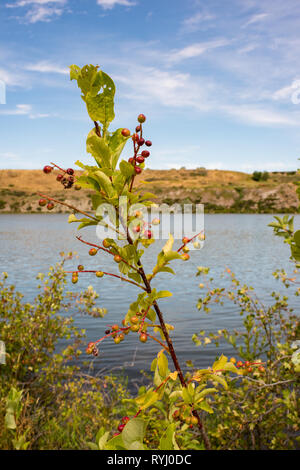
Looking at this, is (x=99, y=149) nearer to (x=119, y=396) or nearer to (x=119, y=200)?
(x=119, y=200)

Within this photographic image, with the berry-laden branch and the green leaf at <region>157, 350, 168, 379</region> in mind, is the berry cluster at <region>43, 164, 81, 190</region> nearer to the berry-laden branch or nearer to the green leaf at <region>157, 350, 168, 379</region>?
the berry-laden branch

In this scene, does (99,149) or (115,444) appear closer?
(115,444)

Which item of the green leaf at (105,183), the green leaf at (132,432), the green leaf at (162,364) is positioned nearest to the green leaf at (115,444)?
the green leaf at (132,432)

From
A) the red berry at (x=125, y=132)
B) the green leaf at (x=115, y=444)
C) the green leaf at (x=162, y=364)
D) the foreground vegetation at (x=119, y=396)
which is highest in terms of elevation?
the red berry at (x=125, y=132)

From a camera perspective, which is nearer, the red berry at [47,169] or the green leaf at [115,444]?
the green leaf at [115,444]

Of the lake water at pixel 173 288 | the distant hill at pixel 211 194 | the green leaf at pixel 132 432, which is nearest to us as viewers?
the green leaf at pixel 132 432

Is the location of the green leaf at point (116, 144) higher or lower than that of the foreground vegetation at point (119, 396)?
higher

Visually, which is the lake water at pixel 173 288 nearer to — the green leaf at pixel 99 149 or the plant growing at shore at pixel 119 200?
the plant growing at shore at pixel 119 200

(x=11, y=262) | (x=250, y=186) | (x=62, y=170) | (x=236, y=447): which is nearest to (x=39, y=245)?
Answer: (x=11, y=262)

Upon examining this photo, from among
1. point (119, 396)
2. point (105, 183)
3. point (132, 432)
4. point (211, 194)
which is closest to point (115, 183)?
point (105, 183)

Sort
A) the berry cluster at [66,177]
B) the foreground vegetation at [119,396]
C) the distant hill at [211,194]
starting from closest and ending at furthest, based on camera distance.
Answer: the berry cluster at [66,177] → the foreground vegetation at [119,396] → the distant hill at [211,194]

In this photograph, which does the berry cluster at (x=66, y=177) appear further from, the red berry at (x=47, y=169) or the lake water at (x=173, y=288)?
the lake water at (x=173, y=288)

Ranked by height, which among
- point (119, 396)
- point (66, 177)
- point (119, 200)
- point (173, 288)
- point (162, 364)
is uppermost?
point (66, 177)
